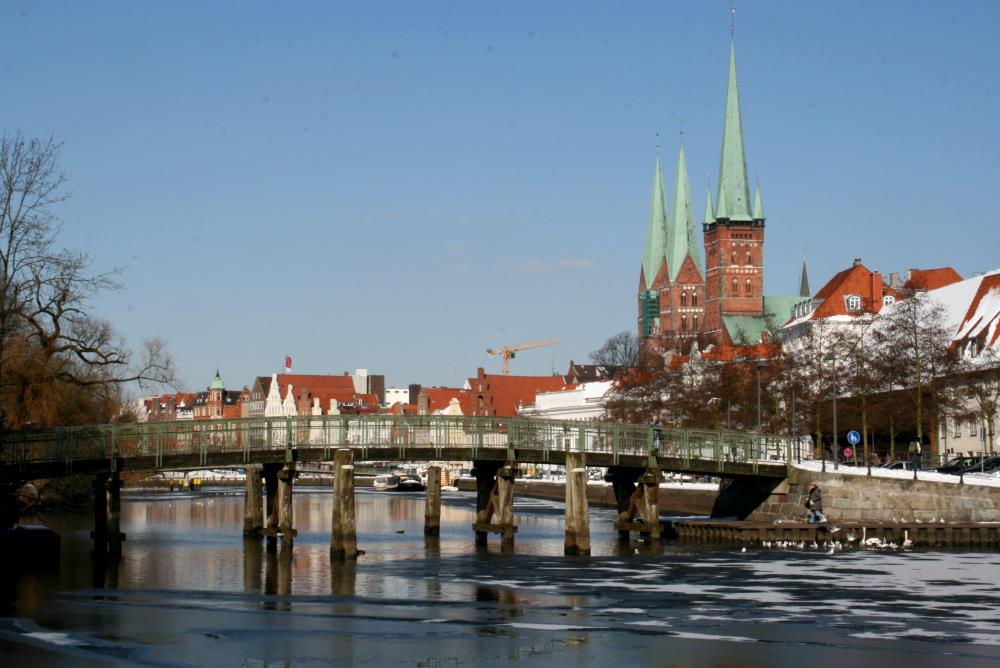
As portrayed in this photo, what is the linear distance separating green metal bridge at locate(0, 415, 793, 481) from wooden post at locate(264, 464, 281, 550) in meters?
2.42

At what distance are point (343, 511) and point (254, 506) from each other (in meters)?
18.1

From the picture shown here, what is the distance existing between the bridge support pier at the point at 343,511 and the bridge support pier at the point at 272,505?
804cm

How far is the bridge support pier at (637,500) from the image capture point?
6456 centimetres

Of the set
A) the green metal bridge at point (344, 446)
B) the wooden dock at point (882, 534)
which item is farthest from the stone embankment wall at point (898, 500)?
the wooden dock at point (882, 534)

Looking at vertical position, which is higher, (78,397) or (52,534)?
(78,397)

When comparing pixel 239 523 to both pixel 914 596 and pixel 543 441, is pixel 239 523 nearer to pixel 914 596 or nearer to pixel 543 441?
pixel 543 441

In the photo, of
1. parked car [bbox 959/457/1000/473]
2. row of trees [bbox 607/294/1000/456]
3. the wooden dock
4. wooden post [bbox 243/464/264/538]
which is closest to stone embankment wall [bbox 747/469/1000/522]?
the wooden dock

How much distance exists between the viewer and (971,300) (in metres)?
106

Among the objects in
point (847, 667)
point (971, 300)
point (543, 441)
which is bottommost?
point (847, 667)

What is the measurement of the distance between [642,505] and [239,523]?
30.2 meters

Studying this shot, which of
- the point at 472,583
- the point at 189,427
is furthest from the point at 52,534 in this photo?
the point at 472,583

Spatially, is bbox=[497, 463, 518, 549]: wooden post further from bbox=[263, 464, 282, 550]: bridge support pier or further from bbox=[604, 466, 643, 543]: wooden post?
bbox=[263, 464, 282, 550]: bridge support pier

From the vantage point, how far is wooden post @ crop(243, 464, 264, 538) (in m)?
69.9

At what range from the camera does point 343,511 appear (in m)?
54.3
